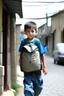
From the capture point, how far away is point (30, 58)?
5660mm

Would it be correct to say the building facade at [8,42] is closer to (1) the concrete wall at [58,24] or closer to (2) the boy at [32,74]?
(2) the boy at [32,74]

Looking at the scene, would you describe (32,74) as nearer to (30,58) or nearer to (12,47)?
(30,58)

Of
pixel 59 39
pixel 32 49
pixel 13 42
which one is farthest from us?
pixel 59 39

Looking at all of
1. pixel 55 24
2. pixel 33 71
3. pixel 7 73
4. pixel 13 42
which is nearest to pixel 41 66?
pixel 33 71

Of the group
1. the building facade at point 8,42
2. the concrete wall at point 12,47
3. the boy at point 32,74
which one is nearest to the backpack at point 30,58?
the boy at point 32,74

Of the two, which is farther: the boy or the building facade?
the building facade

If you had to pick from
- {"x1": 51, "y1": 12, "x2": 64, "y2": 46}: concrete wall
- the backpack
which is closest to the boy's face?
the backpack

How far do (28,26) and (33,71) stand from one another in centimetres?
84

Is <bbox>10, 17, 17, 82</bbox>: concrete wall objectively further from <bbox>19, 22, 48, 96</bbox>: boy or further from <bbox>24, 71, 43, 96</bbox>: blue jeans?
<bbox>24, 71, 43, 96</bbox>: blue jeans

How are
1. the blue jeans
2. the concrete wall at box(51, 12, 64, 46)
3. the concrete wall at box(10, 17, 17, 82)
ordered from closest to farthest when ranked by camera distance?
the blue jeans → the concrete wall at box(10, 17, 17, 82) → the concrete wall at box(51, 12, 64, 46)

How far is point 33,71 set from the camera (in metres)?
5.70

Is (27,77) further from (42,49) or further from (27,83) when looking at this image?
(42,49)

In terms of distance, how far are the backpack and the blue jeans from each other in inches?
5.4

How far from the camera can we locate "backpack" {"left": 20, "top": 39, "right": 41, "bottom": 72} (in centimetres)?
566
